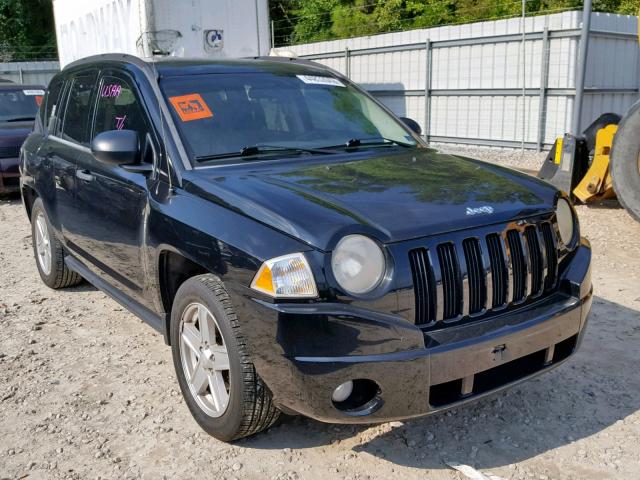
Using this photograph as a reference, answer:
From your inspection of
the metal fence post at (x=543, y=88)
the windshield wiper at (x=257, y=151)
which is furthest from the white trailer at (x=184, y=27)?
the windshield wiper at (x=257, y=151)

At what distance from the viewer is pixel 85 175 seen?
429 centimetres

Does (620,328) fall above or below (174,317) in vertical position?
below

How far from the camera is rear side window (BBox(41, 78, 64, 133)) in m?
5.21

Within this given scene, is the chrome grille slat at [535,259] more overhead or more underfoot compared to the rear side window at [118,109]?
more underfoot

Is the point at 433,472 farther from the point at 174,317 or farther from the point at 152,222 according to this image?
the point at 152,222

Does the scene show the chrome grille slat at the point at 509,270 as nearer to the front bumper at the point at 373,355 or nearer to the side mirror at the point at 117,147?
the front bumper at the point at 373,355

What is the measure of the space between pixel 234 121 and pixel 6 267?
385 centimetres

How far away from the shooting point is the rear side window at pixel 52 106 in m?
5.21

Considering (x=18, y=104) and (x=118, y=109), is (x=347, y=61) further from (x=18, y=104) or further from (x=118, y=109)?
(x=118, y=109)

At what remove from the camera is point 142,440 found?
3.27 m

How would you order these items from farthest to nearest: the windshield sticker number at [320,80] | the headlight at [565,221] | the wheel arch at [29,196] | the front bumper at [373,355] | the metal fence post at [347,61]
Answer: the metal fence post at [347,61] < the wheel arch at [29,196] < the windshield sticker number at [320,80] < the headlight at [565,221] < the front bumper at [373,355]

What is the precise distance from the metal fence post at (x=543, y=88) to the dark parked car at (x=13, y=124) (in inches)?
349

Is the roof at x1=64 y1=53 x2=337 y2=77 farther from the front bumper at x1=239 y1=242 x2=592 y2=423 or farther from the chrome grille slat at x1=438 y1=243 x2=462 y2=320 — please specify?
the chrome grille slat at x1=438 y1=243 x2=462 y2=320

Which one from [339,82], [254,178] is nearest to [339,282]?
[254,178]
